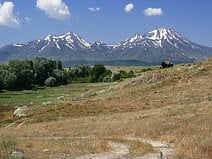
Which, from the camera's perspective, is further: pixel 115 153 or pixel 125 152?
pixel 125 152

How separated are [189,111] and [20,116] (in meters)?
31.4

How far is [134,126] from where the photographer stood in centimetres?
3903

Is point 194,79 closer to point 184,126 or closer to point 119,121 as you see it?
point 119,121

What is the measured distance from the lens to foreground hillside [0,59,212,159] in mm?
24750

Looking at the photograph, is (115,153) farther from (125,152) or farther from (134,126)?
(134,126)

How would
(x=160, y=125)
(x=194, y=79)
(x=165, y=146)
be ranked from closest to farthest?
(x=165, y=146) → (x=160, y=125) → (x=194, y=79)

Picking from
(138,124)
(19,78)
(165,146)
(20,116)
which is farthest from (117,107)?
(19,78)

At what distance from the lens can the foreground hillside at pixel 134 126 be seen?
24.8 metres

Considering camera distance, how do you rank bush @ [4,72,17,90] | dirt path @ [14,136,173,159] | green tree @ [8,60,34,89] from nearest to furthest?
1. dirt path @ [14,136,173,159]
2. bush @ [4,72,17,90]
3. green tree @ [8,60,34,89]

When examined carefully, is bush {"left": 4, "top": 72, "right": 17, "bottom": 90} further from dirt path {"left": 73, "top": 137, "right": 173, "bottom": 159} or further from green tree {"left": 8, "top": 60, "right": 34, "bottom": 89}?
dirt path {"left": 73, "top": 137, "right": 173, "bottom": 159}

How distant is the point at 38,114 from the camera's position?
65.3m

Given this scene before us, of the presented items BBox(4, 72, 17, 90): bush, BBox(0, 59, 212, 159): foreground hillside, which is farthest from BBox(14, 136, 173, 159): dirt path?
BBox(4, 72, 17, 90): bush

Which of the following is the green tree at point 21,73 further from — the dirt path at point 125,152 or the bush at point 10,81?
the dirt path at point 125,152

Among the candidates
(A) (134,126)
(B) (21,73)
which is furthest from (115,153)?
(B) (21,73)
